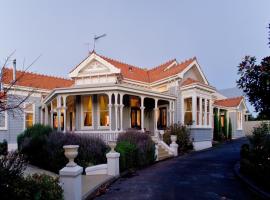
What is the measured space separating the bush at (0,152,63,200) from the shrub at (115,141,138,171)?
610 centimetres

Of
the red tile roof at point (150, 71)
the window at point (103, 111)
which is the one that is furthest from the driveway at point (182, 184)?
the red tile roof at point (150, 71)

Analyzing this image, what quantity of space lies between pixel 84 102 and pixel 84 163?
932cm

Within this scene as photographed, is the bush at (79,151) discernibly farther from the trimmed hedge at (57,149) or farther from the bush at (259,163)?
the bush at (259,163)

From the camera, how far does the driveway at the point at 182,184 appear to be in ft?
29.2

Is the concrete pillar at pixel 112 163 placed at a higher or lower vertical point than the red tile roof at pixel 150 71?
lower

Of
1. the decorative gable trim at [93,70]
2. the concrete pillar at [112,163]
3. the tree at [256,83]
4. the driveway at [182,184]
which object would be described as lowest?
the driveway at [182,184]

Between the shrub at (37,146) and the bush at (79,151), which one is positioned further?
the shrub at (37,146)

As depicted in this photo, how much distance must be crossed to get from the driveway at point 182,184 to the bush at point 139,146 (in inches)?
25.2

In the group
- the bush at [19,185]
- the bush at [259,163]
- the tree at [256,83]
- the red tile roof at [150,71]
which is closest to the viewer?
the bush at [19,185]

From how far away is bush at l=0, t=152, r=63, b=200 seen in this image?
227 inches

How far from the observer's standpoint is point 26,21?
14.3 meters

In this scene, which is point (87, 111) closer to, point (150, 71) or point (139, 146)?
point (139, 146)

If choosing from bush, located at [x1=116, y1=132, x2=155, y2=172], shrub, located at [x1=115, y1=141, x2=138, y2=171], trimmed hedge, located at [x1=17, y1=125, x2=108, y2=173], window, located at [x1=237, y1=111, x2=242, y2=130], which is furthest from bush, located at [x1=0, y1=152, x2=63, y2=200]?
window, located at [x1=237, y1=111, x2=242, y2=130]

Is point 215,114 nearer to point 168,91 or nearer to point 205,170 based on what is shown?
point 168,91
